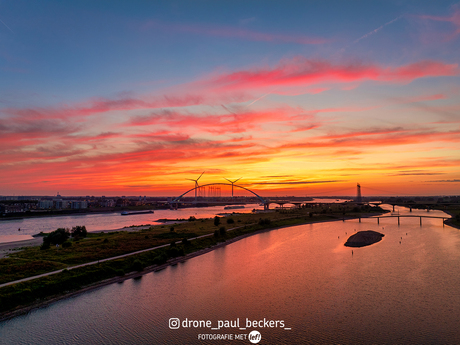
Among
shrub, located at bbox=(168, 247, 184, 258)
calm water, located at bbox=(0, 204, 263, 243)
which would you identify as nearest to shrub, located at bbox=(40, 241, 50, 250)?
shrub, located at bbox=(168, 247, 184, 258)

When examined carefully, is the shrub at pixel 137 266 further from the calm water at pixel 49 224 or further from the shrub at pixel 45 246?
the calm water at pixel 49 224

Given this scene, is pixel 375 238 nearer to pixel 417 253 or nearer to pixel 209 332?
pixel 417 253

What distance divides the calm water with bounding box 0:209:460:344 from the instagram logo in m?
0.38

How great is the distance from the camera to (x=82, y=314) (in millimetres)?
Answer: 22391

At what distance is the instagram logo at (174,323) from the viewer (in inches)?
806

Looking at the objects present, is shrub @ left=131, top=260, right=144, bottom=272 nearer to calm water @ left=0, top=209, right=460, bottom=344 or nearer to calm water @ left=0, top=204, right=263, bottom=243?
calm water @ left=0, top=209, right=460, bottom=344

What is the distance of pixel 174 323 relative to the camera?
20.9 metres

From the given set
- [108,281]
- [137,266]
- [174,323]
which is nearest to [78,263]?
[108,281]

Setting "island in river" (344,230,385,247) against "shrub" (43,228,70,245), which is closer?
"shrub" (43,228,70,245)

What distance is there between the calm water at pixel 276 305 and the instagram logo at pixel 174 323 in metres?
0.38

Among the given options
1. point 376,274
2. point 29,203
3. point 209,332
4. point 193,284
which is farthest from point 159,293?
point 29,203

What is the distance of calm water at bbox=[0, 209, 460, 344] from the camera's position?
19062 millimetres

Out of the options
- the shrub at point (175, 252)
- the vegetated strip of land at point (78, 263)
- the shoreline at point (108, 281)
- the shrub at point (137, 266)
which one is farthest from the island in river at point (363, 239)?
the shrub at point (137, 266)

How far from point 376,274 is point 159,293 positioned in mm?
24719
